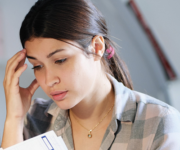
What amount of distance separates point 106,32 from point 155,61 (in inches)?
33.1

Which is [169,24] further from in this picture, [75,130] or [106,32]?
[75,130]

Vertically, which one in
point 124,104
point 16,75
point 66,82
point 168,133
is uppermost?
point 16,75

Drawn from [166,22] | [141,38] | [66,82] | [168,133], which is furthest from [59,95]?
[141,38]

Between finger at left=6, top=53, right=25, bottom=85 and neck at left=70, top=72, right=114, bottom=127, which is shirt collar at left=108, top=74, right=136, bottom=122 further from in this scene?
finger at left=6, top=53, right=25, bottom=85

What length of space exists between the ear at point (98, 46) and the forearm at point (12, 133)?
0.44 metres

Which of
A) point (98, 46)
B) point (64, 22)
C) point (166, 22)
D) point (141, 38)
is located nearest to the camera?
point (64, 22)

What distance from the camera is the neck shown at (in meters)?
1.12

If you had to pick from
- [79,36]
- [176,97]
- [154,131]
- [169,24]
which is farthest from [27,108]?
[176,97]

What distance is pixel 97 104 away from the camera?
3.73ft

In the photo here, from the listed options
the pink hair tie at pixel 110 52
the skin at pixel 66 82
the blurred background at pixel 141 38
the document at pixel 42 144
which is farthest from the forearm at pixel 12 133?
the blurred background at pixel 141 38

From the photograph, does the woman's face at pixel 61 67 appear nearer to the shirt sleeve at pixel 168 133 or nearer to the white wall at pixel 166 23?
the shirt sleeve at pixel 168 133

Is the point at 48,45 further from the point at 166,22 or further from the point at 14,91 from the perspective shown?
the point at 166,22

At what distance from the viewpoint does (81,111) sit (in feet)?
3.76

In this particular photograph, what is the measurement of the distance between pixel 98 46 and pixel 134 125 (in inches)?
13.6
